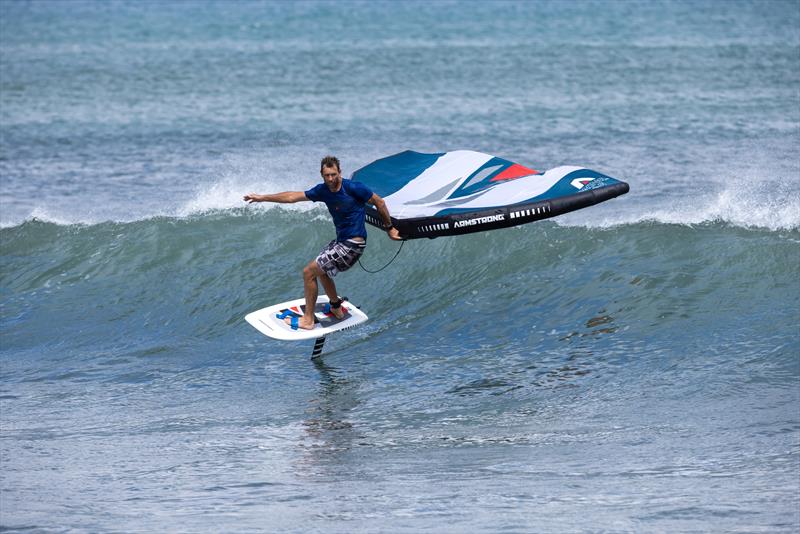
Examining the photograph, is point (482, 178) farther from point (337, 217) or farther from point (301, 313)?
point (301, 313)

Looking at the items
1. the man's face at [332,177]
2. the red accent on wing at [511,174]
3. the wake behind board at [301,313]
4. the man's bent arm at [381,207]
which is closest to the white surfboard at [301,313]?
the wake behind board at [301,313]

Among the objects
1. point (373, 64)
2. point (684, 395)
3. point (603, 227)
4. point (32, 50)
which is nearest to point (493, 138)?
point (603, 227)

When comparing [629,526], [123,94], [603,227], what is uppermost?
[123,94]

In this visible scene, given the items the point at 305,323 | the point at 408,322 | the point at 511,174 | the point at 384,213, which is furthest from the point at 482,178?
the point at 305,323

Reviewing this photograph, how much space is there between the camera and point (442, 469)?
8.18 m

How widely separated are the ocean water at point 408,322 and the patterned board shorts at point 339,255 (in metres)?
1.11

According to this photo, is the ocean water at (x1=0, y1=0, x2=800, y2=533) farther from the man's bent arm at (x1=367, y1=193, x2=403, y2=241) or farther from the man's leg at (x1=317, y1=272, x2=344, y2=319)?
the man's bent arm at (x1=367, y1=193, x2=403, y2=241)

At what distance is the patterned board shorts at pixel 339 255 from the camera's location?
10.2m

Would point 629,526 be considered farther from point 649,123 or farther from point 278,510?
point 649,123

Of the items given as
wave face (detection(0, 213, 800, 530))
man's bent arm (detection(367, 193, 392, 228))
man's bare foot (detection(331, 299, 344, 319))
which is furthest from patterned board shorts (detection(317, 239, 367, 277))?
wave face (detection(0, 213, 800, 530))

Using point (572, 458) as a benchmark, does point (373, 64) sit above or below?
above

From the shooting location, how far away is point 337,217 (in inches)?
401

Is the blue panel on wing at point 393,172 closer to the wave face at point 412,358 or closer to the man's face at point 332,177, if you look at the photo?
the wave face at point 412,358

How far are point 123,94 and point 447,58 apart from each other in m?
8.99
